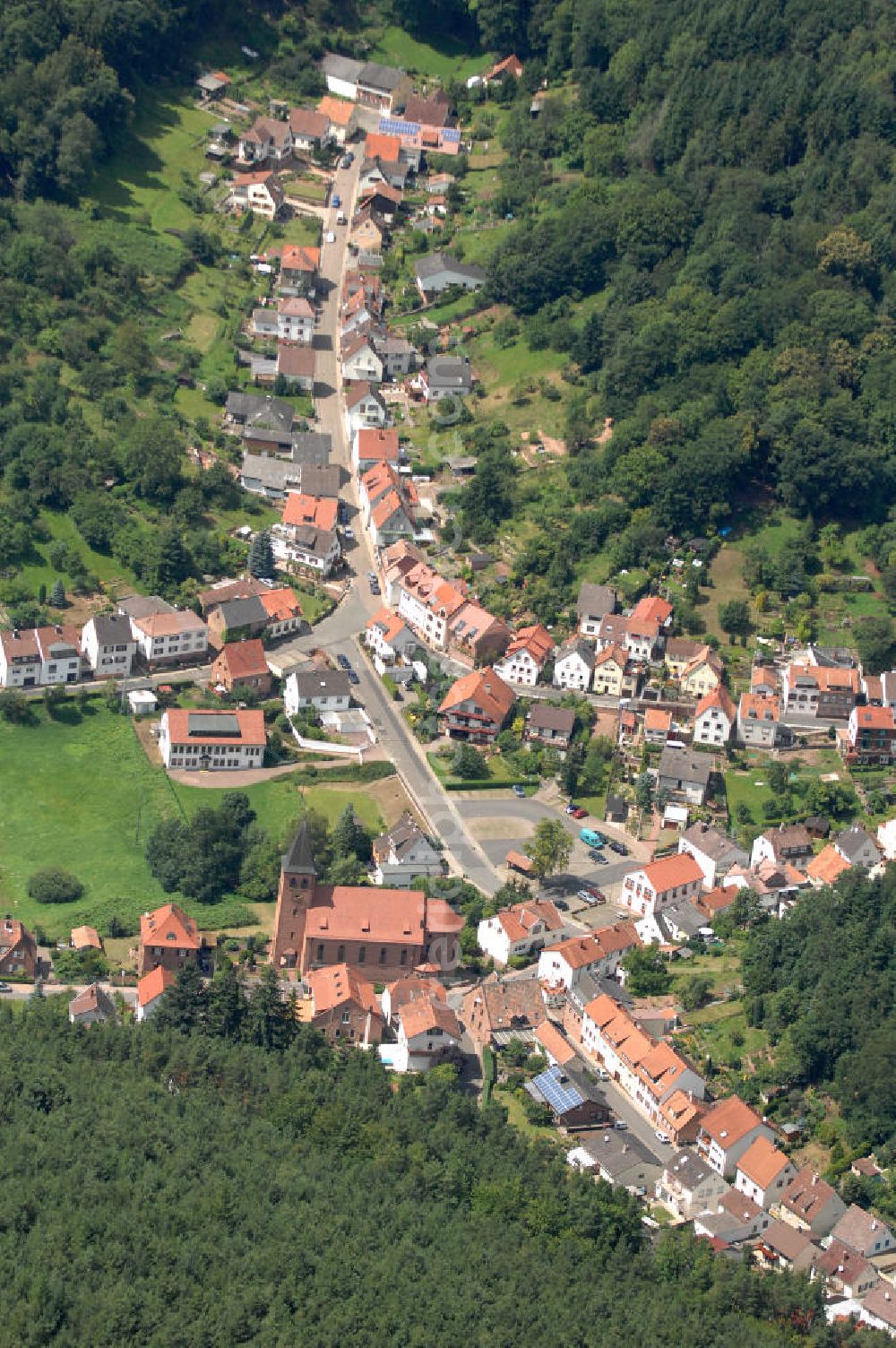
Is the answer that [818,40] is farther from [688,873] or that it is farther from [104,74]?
[688,873]

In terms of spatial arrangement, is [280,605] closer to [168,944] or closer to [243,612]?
[243,612]

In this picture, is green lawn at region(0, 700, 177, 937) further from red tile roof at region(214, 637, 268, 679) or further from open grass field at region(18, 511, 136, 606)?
open grass field at region(18, 511, 136, 606)

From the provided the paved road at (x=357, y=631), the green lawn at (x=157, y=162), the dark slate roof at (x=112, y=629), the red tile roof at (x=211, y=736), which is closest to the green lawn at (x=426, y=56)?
the paved road at (x=357, y=631)

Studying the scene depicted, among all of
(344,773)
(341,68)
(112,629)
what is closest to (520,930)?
(344,773)

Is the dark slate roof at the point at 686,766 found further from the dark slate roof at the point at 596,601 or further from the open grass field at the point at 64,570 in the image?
the open grass field at the point at 64,570

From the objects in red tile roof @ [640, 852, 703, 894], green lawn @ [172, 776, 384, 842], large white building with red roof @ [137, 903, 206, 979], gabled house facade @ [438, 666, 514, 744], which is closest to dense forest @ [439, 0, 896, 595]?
gabled house facade @ [438, 666, 514, 744]

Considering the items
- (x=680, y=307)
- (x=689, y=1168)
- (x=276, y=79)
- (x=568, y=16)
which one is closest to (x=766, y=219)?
(x=680, y=307)
